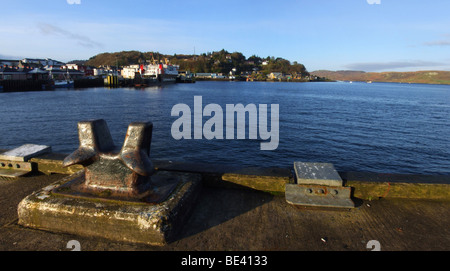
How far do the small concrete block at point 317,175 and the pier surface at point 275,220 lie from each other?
0.26 metres

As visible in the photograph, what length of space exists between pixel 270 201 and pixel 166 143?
13114mm

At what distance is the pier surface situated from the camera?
305 cm

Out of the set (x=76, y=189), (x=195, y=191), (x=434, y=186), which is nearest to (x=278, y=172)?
(x=195, y=191)

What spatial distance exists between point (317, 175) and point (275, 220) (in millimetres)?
1075

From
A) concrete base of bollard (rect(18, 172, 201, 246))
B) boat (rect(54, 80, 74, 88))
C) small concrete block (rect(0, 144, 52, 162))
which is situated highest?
boat (rect(54, 80, 74, 88))

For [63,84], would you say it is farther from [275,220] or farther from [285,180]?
[275,220]

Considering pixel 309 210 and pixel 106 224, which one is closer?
Answer: pixel 106 224

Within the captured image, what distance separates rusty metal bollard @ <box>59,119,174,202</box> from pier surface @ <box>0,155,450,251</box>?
2.06 ft

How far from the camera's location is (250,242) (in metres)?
3.12

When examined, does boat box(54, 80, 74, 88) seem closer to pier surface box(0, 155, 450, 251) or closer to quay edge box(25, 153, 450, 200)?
quay edge box(25, 153, 450, 200)

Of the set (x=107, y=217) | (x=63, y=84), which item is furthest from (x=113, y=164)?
(x=63, y=84)

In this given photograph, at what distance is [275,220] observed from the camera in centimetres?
358

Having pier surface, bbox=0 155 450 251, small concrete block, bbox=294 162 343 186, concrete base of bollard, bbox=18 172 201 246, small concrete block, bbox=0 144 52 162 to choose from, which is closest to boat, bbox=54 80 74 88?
small concrete block, bbox=0 144 52 162

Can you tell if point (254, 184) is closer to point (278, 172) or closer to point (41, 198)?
point (278, 172)
